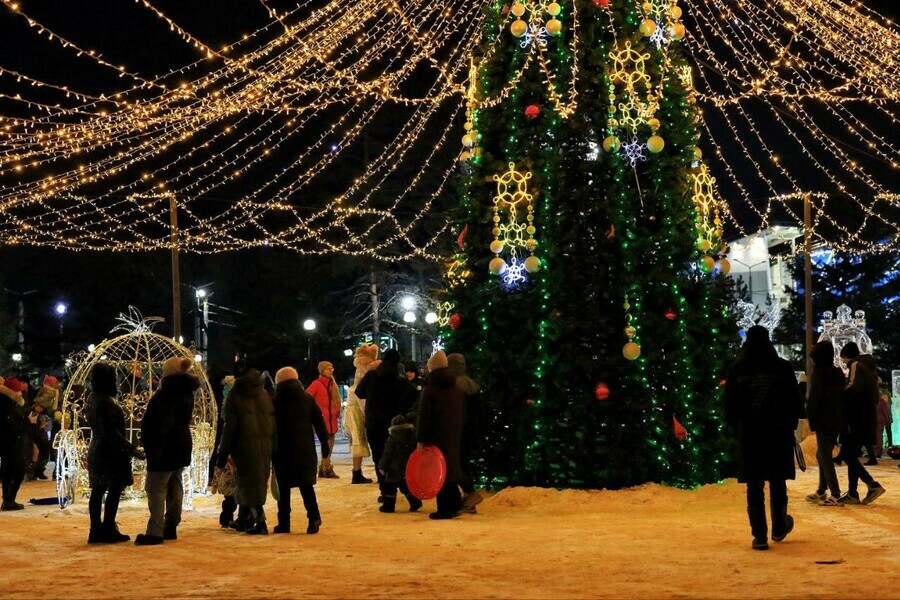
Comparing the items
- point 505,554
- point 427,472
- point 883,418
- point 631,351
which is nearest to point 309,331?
point 883,418

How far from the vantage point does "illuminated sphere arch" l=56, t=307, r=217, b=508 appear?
14.1m

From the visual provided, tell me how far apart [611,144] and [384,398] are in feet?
12.2

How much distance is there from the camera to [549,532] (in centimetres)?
1053

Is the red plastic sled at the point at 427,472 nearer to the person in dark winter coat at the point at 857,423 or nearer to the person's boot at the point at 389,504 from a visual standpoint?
the person's boot at the point at 389,504

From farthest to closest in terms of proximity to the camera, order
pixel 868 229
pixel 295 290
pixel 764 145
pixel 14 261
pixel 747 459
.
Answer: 1. pixel 14 261
2. pixel 295 290
3. pixel 868 229
4. pixel 764 145
5. pixel 747 459

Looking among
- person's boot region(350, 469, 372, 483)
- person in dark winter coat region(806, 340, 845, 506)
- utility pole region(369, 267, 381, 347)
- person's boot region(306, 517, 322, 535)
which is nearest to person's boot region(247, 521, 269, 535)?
person's boot region(306, 517, 322, 535)

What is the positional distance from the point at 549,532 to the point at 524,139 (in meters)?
4.84

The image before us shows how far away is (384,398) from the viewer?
13688mm

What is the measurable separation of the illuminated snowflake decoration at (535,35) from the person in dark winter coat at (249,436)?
5.28 meters

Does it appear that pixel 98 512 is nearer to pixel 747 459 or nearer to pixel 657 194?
pixel 747 459

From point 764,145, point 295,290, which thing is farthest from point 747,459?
point 295,290

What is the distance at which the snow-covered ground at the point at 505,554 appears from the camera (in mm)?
7621

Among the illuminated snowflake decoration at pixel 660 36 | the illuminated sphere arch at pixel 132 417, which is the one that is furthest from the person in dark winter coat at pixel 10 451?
the illuminated snowflake decoration at pixel 660 36

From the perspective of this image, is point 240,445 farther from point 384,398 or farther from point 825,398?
point 825,398
